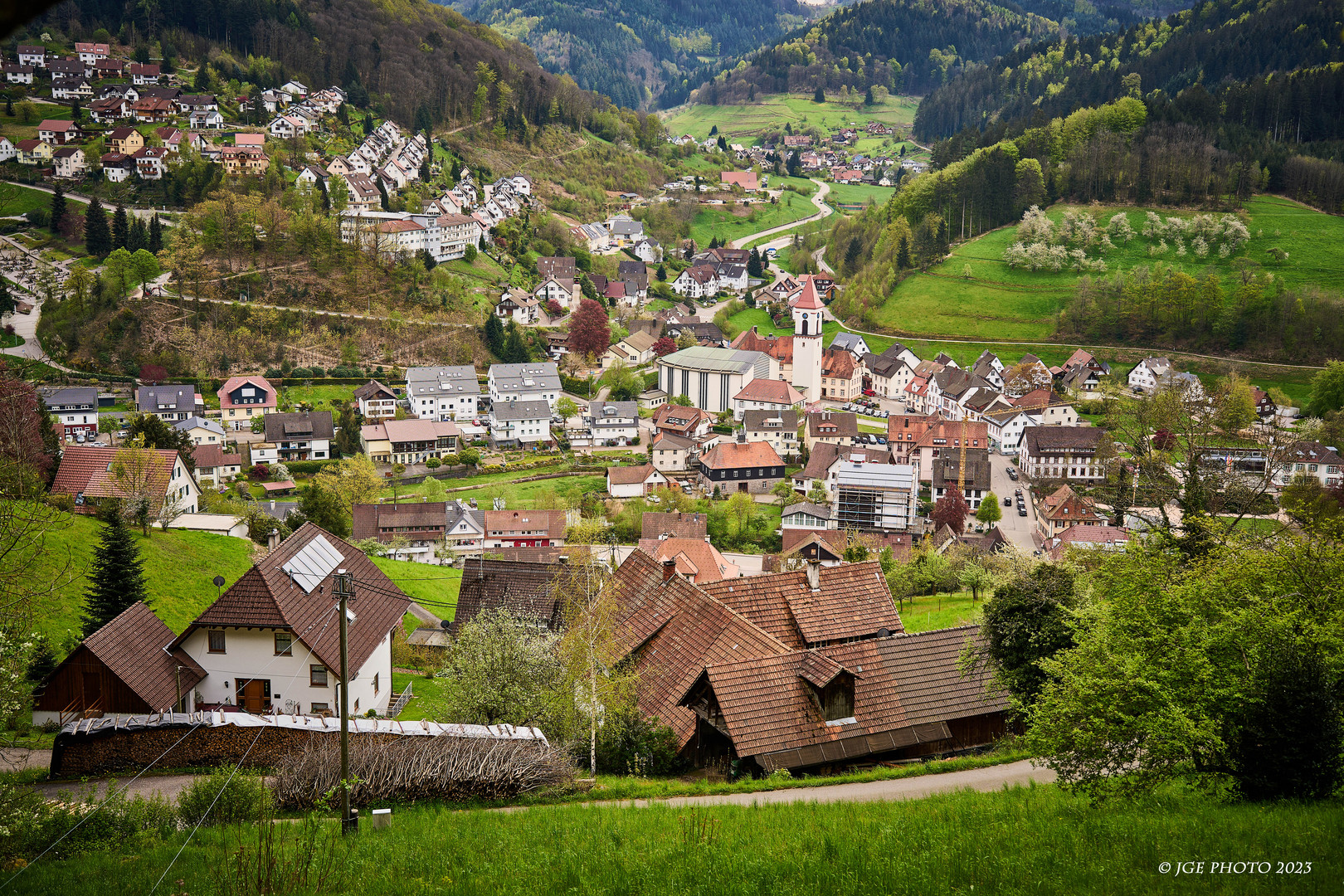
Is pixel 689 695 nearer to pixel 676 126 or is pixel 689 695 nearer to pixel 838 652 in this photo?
pixel 838 652

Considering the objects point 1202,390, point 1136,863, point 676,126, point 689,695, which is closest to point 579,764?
point 689,695

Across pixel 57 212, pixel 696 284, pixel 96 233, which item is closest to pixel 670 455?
pixel 696 284

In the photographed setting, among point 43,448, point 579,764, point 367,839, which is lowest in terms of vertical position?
point 43,448

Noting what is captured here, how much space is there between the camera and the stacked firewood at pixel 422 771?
11.8 meters

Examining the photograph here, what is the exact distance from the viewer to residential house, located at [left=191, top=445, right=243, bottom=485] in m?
51.3

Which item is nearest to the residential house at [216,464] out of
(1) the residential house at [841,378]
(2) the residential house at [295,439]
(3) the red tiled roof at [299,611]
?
(2) the residential house at [295,439]

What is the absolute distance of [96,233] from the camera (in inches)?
2832

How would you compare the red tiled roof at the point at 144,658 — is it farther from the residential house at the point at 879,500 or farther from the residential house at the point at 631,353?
the residential house at the point at 631,353

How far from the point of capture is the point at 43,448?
33281mm

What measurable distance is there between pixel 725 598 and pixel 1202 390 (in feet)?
192

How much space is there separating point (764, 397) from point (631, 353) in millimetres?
14358

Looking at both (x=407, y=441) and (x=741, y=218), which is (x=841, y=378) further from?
(x=741, y=218)

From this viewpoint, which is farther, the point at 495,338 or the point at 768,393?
the point at 495,338

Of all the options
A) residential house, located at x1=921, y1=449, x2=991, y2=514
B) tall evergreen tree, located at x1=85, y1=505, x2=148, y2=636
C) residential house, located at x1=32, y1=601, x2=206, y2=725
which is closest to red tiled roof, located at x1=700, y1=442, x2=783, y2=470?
residential house, located at x1=921, y1=449, x2=991, y2=514
